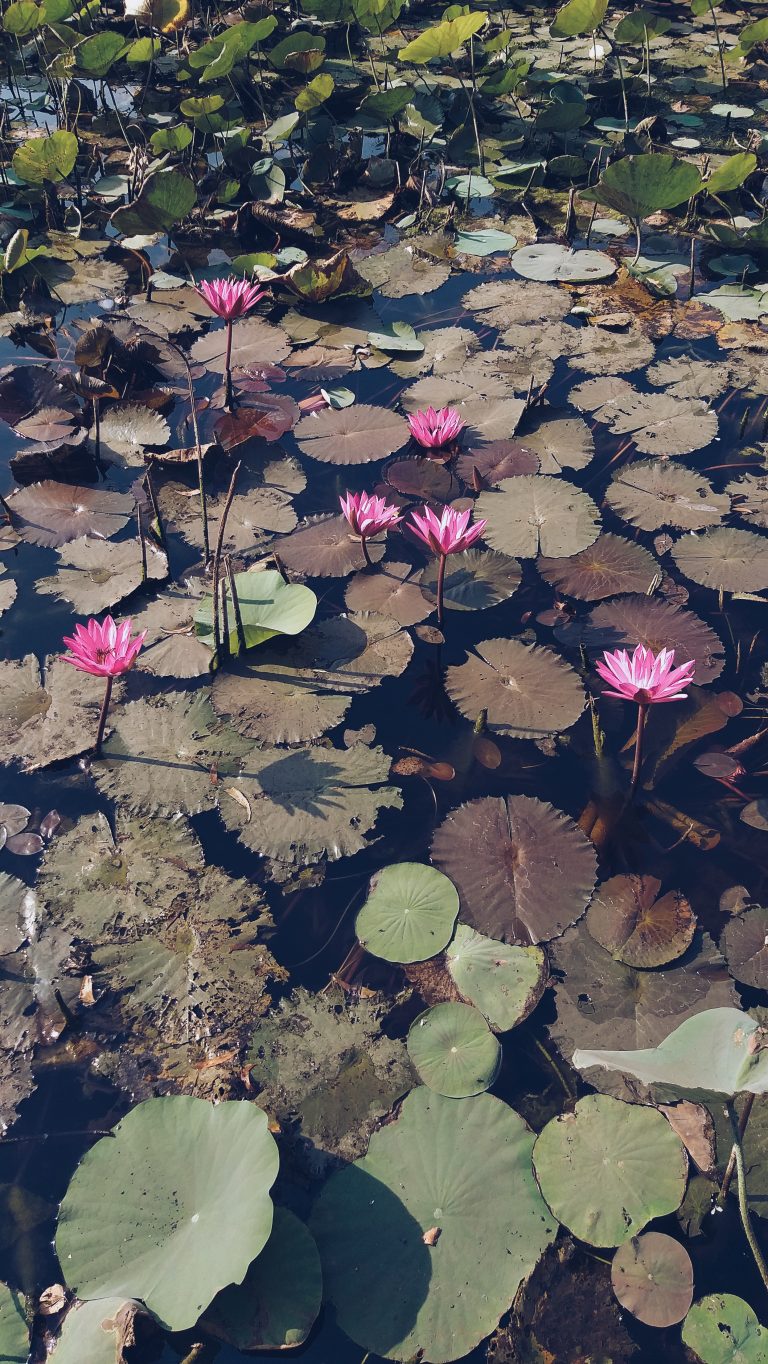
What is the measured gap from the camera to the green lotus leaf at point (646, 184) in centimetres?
572

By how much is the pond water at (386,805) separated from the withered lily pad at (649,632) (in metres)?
0.02

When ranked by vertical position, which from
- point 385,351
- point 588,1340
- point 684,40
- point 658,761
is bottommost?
point 588,1340

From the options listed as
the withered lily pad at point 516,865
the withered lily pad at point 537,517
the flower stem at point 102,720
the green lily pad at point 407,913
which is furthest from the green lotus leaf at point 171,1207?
the withered lily pad at point 537,517

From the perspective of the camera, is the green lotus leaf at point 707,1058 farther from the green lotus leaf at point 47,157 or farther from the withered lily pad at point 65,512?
the green lotus leaf at point 47,157

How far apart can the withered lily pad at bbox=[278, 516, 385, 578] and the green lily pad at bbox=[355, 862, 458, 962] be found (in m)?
1.64

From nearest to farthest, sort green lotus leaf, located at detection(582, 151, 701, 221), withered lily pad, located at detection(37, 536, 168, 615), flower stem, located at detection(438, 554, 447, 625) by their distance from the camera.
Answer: flower stem, located at detection(438, 554, 447, 625)
withered lily pad, located at detection(37, 536, 168, 615)
green lotus leaf, located at detection(582, 151, 701, 221)

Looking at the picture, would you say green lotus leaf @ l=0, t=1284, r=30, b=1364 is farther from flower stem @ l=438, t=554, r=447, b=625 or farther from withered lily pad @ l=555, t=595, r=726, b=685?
withered lily pad @ l=555, t=595, r=726, b=685

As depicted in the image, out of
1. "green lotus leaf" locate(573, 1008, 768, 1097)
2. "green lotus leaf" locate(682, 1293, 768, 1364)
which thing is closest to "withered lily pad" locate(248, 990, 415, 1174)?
"green lotus leaf" locate(573, 1008, 768, 1097)

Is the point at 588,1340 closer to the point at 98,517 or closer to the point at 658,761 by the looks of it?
the point at 658,761

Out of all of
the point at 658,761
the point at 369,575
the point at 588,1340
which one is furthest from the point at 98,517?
the point at 588,1340

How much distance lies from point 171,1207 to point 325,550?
2.88 metres

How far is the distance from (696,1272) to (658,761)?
1735 millimetres

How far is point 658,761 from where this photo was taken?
3.43 m

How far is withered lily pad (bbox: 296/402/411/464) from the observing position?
4.84 metres
